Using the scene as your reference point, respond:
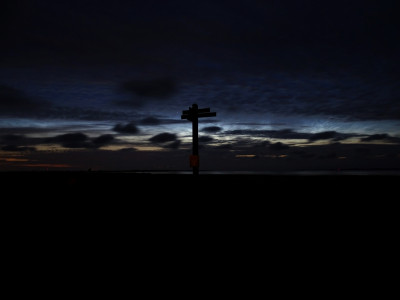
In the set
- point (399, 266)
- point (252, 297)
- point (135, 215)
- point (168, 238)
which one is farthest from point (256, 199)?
point (252, 297)

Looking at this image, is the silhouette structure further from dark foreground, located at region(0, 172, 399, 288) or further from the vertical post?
dark foreground, located at region(0, 172, 399, 288)

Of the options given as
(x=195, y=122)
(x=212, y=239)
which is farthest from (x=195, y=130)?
(x=212, y=239)

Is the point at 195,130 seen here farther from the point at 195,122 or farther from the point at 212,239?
the point at 212,239

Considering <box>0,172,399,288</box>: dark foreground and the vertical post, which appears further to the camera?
the vertical post

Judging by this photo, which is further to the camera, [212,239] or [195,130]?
[195,130]

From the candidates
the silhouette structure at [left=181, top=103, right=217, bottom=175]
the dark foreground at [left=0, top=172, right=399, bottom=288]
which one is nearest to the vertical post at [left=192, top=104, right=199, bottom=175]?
the silhouette structure at [left=181, top=103, right=217, bottom=175]

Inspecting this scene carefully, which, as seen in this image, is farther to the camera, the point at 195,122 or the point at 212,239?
the point at 195,122

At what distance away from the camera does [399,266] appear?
4.27 m

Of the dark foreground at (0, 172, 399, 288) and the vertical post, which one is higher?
the vertical post

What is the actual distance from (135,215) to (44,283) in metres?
4.85

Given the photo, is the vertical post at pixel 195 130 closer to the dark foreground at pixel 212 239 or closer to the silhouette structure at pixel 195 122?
the silhouette structure at pixel 195 122

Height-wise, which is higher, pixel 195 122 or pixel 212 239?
pixel 195 122

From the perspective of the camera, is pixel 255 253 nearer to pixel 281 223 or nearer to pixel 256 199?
pixel 281 223

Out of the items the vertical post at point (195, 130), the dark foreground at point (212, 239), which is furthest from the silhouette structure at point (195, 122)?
the dark foreground at point (212, 239)
